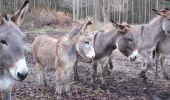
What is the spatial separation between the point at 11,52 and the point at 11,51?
0.04 feet

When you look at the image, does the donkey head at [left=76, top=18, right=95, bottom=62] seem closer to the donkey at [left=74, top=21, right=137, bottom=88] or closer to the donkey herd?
the donkey herd

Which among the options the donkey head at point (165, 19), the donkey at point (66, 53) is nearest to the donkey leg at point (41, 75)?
the donkey at point (66, 53)

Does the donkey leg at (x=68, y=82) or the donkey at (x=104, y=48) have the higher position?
the donkey at (x=104, y=48)

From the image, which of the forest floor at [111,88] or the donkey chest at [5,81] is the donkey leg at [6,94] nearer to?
the donkey chest at [5,81]

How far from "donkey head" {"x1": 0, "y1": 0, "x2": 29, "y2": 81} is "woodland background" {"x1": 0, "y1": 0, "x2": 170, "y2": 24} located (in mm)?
11785

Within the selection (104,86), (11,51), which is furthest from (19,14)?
(104,86)

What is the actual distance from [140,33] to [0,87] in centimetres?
485

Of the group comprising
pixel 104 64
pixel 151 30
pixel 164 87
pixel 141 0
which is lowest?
pixel 164 87

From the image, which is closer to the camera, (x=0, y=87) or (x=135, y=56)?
(x=0, y=87)

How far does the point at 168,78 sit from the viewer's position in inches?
376

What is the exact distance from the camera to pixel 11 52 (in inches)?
194

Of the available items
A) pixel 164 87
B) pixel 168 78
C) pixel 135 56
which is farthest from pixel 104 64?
pixel 168 78

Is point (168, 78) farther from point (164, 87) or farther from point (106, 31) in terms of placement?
point (106, 31)

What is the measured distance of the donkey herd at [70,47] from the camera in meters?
5.00
